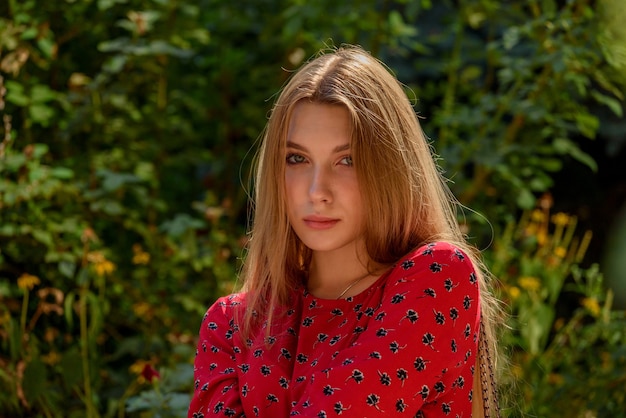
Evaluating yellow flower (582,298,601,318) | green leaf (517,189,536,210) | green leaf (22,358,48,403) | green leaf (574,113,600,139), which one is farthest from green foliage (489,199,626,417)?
green leaf (22,358,48,403)

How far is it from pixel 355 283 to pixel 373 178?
0.79ft

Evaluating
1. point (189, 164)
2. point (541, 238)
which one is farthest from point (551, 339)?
point (189, 164)

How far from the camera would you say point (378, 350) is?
1.84 meters

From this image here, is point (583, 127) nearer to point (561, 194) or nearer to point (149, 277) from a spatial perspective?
point (561, 194)

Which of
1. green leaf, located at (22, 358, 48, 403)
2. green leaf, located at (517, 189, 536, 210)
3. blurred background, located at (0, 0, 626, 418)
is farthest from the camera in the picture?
green leaf, located at (517, 189, 536, 210)

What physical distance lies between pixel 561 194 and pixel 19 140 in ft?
8.22

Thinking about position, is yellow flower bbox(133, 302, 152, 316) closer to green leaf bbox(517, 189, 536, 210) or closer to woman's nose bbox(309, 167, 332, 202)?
green leaf bbox(517, 189, 536, 210)

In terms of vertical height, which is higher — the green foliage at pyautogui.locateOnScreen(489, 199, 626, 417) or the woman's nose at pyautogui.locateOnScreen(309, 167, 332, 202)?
the woman's nose at pyautogui.locateOnScreen(309, 167, 332, 202)

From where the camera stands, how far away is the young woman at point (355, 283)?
186cm

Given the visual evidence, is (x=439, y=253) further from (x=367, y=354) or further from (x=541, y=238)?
(x=541, y=238)

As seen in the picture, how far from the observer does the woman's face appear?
1.95 meters

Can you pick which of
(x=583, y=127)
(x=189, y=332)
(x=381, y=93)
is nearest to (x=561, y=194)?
(x=583, y=127)

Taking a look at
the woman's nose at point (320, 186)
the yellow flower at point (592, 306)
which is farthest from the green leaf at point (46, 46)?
the yellow flower at point (592, 306)

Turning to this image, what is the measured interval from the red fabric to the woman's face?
0.14 meters
